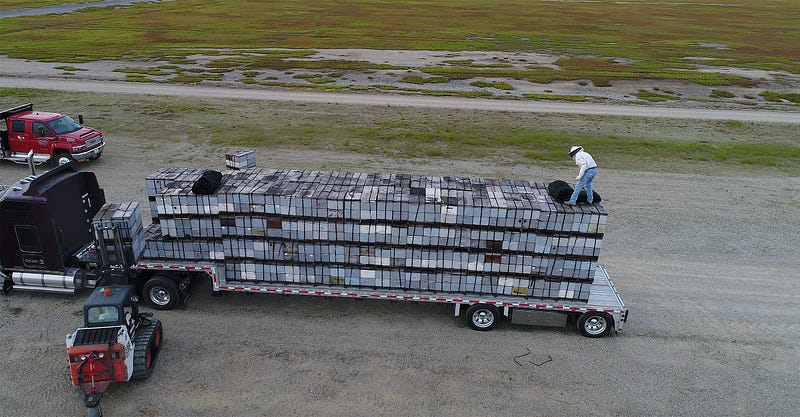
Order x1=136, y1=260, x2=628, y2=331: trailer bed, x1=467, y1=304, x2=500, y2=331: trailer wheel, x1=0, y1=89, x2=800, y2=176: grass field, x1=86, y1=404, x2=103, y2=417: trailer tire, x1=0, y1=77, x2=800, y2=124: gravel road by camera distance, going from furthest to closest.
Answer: x1=0, y1=77, x2=800, y2=124: gravel road
x1=0, y1=89, x2=800, y2=176: grass field
x1=467, y1=304, x2=500, y2=331: trailer wheel
x1=136, y1=260, x2=628, y2=331: trailer bed
x1=86, y1=404, x2=103, y2=417: trailer tire

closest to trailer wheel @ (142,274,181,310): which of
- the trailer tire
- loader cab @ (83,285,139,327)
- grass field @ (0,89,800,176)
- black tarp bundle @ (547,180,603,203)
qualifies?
loader cab @ (83,285,139,327)

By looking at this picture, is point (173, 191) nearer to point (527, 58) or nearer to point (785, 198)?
point (785, 198)

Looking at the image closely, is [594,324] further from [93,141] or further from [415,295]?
[93,141]

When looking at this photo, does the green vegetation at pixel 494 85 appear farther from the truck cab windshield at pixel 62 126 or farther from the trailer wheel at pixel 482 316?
the trailer wheel at pixel 482 316

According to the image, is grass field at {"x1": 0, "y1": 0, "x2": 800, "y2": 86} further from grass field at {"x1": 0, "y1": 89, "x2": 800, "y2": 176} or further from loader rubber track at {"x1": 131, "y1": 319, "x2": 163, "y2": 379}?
loader rubber track at {"x1": 131, "y1": 319, "x2": 163, "y2": 379}

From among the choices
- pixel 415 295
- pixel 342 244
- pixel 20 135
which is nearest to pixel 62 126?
pixel 20 135

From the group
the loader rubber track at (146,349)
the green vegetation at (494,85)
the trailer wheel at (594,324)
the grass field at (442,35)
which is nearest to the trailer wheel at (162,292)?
the loader rubber track at (146,349)

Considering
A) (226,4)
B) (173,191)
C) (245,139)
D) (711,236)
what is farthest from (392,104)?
(226,4)
